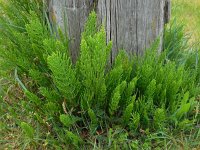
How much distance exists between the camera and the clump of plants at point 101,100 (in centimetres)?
233

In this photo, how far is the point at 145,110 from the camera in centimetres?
238

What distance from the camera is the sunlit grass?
15.8 feet

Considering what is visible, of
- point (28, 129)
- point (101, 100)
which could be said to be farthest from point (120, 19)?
point (28, 129)

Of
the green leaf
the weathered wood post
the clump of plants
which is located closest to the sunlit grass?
the weathered wood post

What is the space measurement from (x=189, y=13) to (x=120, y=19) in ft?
9.93

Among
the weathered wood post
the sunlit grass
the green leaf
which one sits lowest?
the green leaf

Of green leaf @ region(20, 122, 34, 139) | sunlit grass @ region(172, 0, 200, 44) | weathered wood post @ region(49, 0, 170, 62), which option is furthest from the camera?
sunlit grass @ region(172, 0, 200, 44)

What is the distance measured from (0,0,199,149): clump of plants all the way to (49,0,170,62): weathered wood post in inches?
4.6

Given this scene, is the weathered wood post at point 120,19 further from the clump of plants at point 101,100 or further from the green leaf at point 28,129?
the green leaf at point 28,129

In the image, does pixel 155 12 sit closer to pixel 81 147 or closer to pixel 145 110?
pixel 145 110

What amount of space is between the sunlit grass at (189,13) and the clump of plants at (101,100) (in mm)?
2250

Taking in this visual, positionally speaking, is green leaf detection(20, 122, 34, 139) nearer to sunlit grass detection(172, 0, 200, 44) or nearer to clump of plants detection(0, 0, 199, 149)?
clump of plants detection(0, 0, 199, 149)

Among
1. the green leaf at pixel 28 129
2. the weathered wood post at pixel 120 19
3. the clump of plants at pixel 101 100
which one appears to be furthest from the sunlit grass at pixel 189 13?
the green leaf at pixel 28 129

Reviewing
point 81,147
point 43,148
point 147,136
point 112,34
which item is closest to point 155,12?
point 112,34
